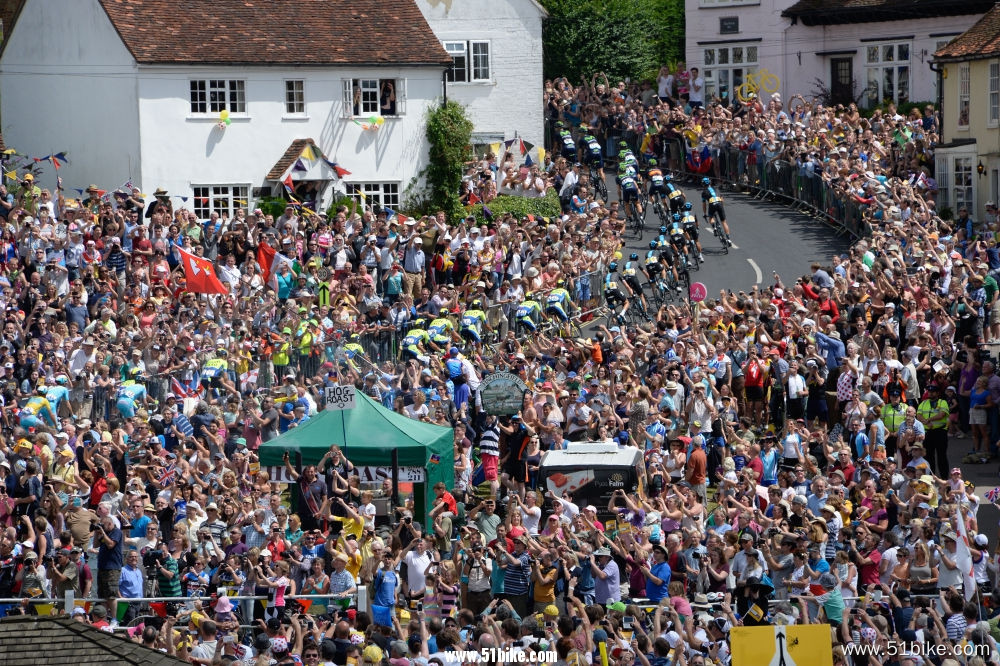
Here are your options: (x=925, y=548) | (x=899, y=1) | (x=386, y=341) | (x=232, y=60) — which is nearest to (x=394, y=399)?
(x=386, y=341)

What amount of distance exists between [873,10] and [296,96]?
812 inches

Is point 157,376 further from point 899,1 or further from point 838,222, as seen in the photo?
point 899,1

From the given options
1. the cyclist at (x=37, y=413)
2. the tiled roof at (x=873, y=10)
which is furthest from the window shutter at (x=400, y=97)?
the cyclist at (x=37, y=413)

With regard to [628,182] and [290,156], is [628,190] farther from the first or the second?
[290,156]

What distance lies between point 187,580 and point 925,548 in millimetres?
8694

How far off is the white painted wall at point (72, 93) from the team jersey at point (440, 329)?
42.1 ft

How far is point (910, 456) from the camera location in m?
22.6

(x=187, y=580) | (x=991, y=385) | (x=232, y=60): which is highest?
(x=232, y=60)

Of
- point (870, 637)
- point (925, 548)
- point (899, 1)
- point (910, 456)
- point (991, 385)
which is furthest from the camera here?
point (899, 1)

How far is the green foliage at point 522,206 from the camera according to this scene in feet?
133

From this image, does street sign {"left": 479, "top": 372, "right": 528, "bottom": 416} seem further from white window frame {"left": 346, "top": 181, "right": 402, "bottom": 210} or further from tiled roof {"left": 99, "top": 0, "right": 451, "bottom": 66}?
tiled roof {"left": 99, "top": 0, "right": 451, "bottom": 66}

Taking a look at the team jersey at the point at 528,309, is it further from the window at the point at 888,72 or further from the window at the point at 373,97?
the window at the point at 888,72

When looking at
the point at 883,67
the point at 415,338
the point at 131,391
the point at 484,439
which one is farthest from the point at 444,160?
the point at 484,439

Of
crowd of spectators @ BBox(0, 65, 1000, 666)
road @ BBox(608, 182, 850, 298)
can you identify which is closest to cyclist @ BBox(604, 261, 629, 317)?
crowd of spectators @ BBox(0, 65, 1000, 666)
